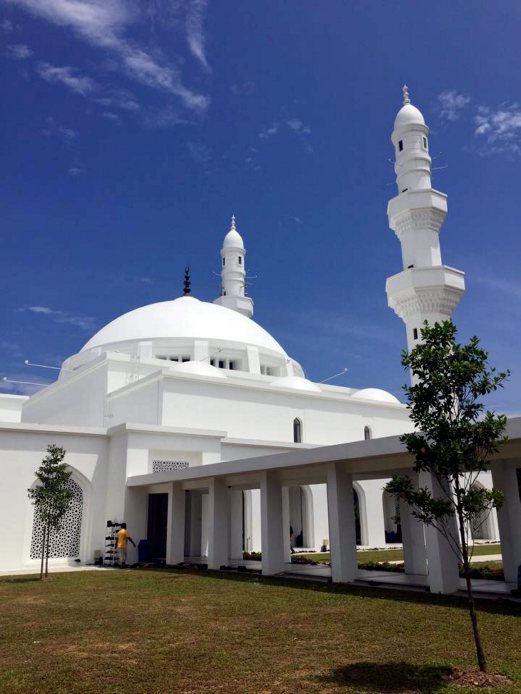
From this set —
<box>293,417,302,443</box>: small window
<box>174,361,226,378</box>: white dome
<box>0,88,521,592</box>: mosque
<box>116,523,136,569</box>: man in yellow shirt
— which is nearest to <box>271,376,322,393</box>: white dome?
<box>0,88,521,592</box>: mosque

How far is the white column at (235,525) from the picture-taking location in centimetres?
1930

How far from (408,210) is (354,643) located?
23.9 meters

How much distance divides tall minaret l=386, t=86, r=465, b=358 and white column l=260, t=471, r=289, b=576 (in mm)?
13899

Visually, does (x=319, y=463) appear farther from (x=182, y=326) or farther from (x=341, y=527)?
(x=182, y=326)

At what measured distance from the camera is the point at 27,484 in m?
17.4

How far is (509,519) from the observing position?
517 inches

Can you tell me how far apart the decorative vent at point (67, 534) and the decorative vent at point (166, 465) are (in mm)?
2453

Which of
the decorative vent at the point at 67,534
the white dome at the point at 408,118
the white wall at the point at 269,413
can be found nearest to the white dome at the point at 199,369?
the white wall at the point at 269,413

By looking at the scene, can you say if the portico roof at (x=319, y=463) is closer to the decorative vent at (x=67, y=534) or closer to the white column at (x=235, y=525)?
the decorative vent at (x=67, y=534)

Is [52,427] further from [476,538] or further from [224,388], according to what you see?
[476,538]

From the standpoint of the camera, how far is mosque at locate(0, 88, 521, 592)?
14477 mm

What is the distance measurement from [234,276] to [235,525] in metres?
25.6

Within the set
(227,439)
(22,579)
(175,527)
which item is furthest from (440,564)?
(227,439)

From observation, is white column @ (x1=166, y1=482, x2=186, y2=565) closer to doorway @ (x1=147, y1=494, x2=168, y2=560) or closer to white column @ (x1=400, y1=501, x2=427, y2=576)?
doorway @ (x1=147, y1=494, x2=168, y2=560)
